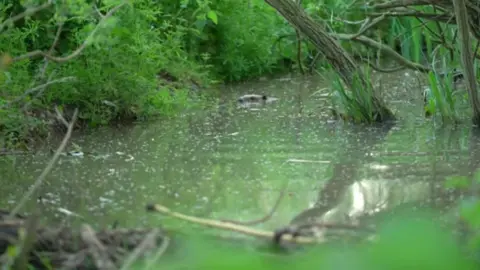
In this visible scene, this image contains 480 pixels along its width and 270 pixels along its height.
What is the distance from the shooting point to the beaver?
6.42 meters

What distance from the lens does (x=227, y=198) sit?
3418mm

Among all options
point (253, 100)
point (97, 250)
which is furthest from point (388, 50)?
point (97, 250)

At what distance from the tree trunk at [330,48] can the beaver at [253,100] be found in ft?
4.60

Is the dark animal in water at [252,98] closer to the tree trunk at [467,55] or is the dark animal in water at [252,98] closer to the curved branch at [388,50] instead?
the curved branch at [388,50]

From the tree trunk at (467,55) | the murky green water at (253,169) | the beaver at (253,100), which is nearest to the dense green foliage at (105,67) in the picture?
the murky green water at (253,169)

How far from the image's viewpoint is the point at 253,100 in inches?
258

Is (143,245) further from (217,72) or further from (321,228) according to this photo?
(217,72)

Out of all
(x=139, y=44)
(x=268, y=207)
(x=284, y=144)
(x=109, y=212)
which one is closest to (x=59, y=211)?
(x=109, y=212)

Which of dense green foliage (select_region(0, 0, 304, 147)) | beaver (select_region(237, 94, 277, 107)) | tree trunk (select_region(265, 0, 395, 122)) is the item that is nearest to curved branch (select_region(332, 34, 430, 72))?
tree trunk (select_region(265, 0, 395, 122))

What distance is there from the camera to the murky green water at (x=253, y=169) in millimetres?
3277

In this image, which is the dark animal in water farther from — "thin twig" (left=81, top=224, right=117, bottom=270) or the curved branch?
"thin twig" (left=81, top=224, right=117, bottom=270)

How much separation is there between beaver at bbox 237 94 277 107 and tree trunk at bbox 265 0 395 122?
140 cm

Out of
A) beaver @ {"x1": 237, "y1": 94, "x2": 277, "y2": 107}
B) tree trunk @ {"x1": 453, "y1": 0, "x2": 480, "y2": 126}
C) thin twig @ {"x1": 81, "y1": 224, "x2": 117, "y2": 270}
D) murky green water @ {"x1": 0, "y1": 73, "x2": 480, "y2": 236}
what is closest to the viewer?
thin twig @ {"x1": 81, "y1": 224, "x2": 117, "y2": 270}

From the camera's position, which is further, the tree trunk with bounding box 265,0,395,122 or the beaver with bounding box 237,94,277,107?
the beaver with bounding box 237,94,277,107
